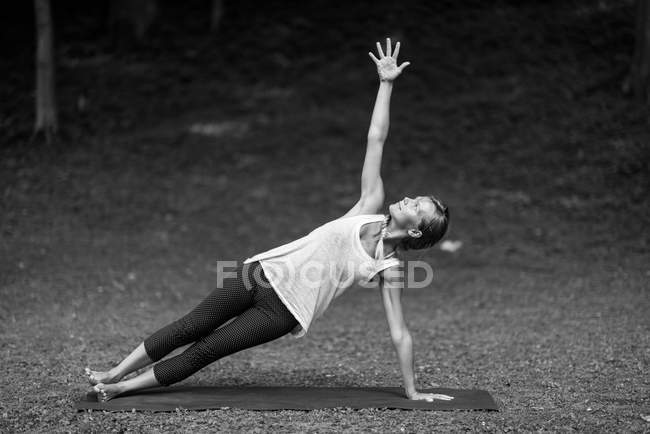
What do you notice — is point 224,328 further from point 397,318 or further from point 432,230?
point 432,230

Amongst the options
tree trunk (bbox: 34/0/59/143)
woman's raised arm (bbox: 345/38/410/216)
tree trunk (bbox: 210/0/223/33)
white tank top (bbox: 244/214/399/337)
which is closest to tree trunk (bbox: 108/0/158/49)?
tree trunk (bbox: 210/0/223/33)

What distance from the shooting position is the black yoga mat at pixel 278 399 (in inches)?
180

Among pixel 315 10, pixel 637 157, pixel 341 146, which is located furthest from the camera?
pixel 315 10

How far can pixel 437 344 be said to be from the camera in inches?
272

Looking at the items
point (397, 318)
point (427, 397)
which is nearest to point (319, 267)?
point (397, 318)

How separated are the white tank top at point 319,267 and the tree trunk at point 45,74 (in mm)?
9198

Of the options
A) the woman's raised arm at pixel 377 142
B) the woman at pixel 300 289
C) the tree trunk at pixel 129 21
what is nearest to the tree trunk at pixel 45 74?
the tree trunk at pixel 129 21

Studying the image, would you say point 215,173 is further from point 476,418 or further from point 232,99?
point 476,418

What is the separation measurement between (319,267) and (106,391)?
1557 mm

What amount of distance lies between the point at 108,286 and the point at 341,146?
18.4 ft

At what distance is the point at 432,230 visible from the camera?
459cm

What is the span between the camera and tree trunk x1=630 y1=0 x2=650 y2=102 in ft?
40.9

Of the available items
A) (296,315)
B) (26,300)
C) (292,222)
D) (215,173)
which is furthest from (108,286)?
(296,315)

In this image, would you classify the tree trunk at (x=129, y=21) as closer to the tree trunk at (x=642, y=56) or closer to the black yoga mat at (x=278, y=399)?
the tree trunk at (x=642, y=56)
